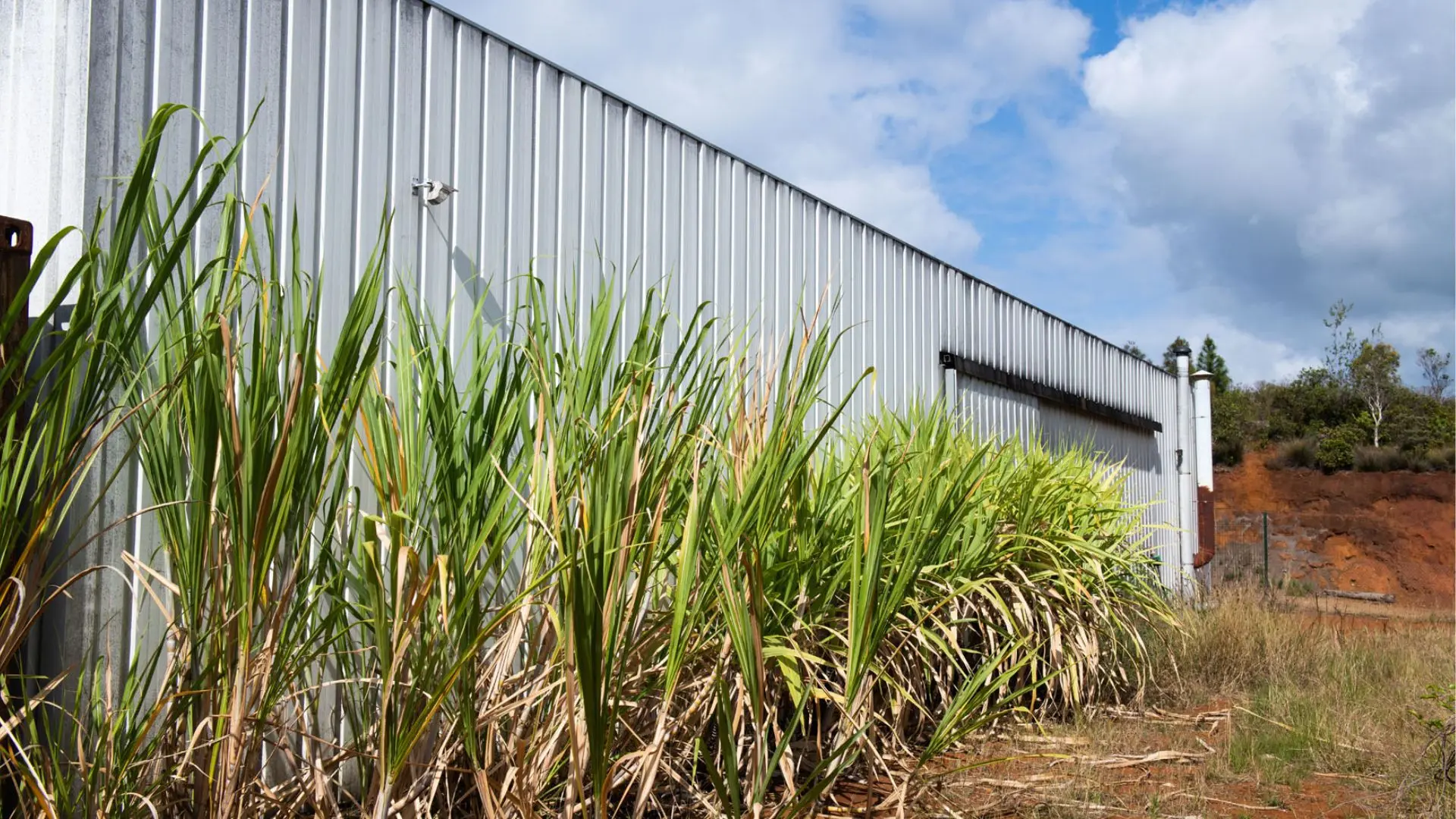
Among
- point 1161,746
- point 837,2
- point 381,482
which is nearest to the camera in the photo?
point 381,482

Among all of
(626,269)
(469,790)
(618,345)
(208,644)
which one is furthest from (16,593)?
Answer: (626,269)

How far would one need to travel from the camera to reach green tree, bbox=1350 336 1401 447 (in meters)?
24.5

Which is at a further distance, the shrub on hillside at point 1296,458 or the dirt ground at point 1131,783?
the shrub on hillside at point 1296,458

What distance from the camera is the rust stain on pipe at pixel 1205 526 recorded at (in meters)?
12.3

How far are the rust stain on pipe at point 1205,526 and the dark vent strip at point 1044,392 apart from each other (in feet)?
3.82

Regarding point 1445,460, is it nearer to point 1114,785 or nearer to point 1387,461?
point 1387,461

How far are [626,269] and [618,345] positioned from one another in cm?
41

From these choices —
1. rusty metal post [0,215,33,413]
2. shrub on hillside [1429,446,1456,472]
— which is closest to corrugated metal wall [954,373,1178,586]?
rusty metal post [0,215,33,413]

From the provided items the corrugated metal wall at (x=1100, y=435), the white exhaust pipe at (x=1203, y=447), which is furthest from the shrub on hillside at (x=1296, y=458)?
the corrugated metal wall at (x=1100, y=435)

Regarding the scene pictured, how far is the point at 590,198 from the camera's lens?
4465mm

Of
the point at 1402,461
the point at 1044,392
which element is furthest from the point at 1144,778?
the point at 1402,461

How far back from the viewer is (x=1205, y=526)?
12570 millimetres

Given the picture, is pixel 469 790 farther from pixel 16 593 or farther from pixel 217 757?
pixel 16 593

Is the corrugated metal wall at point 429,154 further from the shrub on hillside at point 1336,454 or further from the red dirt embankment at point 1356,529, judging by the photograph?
the shrub on hillside at point 1336,454
